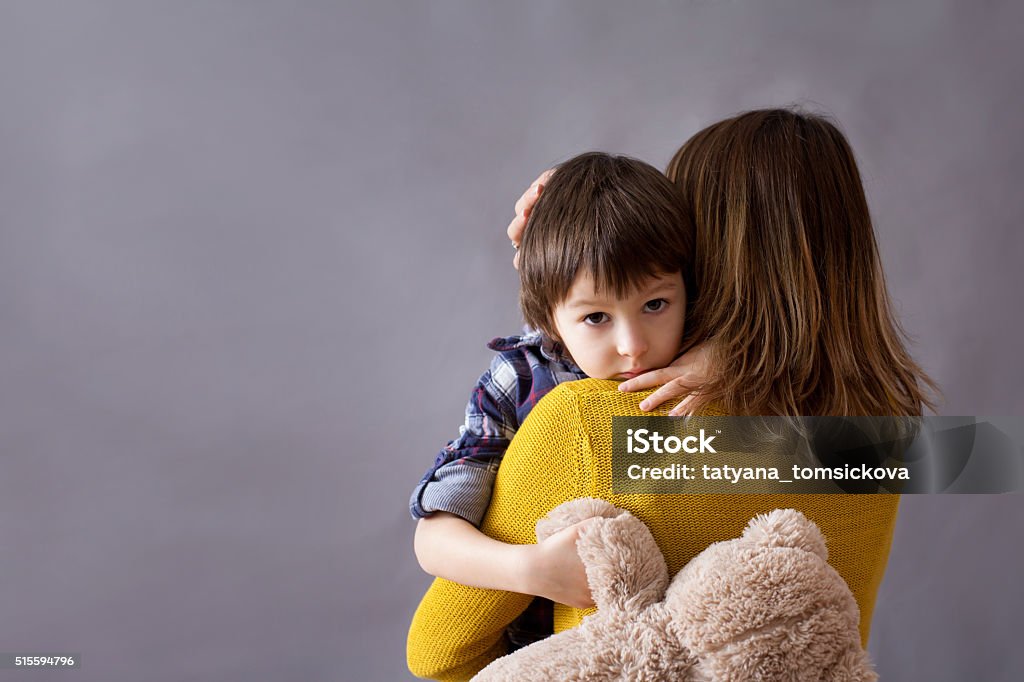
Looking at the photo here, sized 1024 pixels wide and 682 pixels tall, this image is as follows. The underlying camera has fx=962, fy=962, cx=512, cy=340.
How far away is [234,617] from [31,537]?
499 millimetres

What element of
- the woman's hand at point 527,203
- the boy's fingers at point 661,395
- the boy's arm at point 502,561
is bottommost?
the boy's arm at point 502,561

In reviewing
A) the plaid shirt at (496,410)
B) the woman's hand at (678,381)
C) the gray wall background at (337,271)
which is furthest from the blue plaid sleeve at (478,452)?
the gray wall background at (337,271)

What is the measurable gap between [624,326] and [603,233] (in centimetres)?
11

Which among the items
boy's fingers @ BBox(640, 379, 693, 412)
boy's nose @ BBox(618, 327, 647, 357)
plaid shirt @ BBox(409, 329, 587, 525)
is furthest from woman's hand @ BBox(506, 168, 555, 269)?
boy's fingers @ BBox(640, 379, 693, 412)

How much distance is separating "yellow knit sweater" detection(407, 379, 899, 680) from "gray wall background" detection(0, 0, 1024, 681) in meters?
1.25

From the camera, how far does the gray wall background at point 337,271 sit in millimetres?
2193

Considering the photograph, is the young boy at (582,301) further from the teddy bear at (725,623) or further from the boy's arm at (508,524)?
the teddy bear at (725,623)

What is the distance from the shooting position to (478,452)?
1173mm

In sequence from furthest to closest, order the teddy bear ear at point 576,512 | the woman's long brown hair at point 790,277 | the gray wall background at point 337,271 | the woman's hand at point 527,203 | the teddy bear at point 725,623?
the gray wall background at point 337,271 → the woman's hand at point 527,203 → the woman's long brown hair at point 790,277 → the teddy bear ear at point 576,512 → the teddy bear at point 725,623

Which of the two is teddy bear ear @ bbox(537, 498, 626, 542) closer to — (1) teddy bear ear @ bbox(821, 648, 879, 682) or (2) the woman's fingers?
(1) teddy bear ear @ bbox(821, 648, 879, 682)

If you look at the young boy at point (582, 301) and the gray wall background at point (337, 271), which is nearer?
the young boy at point (582, 301)

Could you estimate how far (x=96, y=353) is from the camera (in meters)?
2.22

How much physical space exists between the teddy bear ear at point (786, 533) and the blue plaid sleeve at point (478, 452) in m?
0.37

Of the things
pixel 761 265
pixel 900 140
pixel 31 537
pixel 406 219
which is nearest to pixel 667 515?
pixel 761 265
